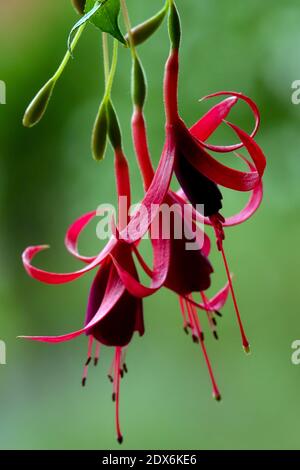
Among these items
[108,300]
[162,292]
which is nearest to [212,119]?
[108,300]

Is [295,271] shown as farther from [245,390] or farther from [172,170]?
[172,170]

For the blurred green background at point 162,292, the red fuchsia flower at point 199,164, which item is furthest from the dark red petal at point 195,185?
the blurred green background at point 162,292

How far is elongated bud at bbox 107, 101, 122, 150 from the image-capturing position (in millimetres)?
486

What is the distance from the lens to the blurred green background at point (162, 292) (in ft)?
5.63

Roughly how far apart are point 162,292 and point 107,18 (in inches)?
65.3

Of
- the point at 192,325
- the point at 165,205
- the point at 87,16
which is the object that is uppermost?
the point at 87,16

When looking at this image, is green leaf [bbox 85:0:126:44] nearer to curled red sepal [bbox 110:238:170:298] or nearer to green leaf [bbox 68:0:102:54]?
green leaf [bbox 68:0:102:54]

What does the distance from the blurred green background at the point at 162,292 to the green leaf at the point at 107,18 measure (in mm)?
1297

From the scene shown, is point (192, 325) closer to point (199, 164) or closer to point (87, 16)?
point (199, 164)

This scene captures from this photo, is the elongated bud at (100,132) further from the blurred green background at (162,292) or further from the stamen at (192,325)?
the blurred green background at (162,292)

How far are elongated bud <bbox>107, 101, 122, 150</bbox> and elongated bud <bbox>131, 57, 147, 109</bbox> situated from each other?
2 centimetres

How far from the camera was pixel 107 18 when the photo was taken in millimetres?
404

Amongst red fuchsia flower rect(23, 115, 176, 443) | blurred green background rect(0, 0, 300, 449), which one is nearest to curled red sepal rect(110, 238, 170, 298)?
red fuchsia flower rect(23, 115, 176, 443)
